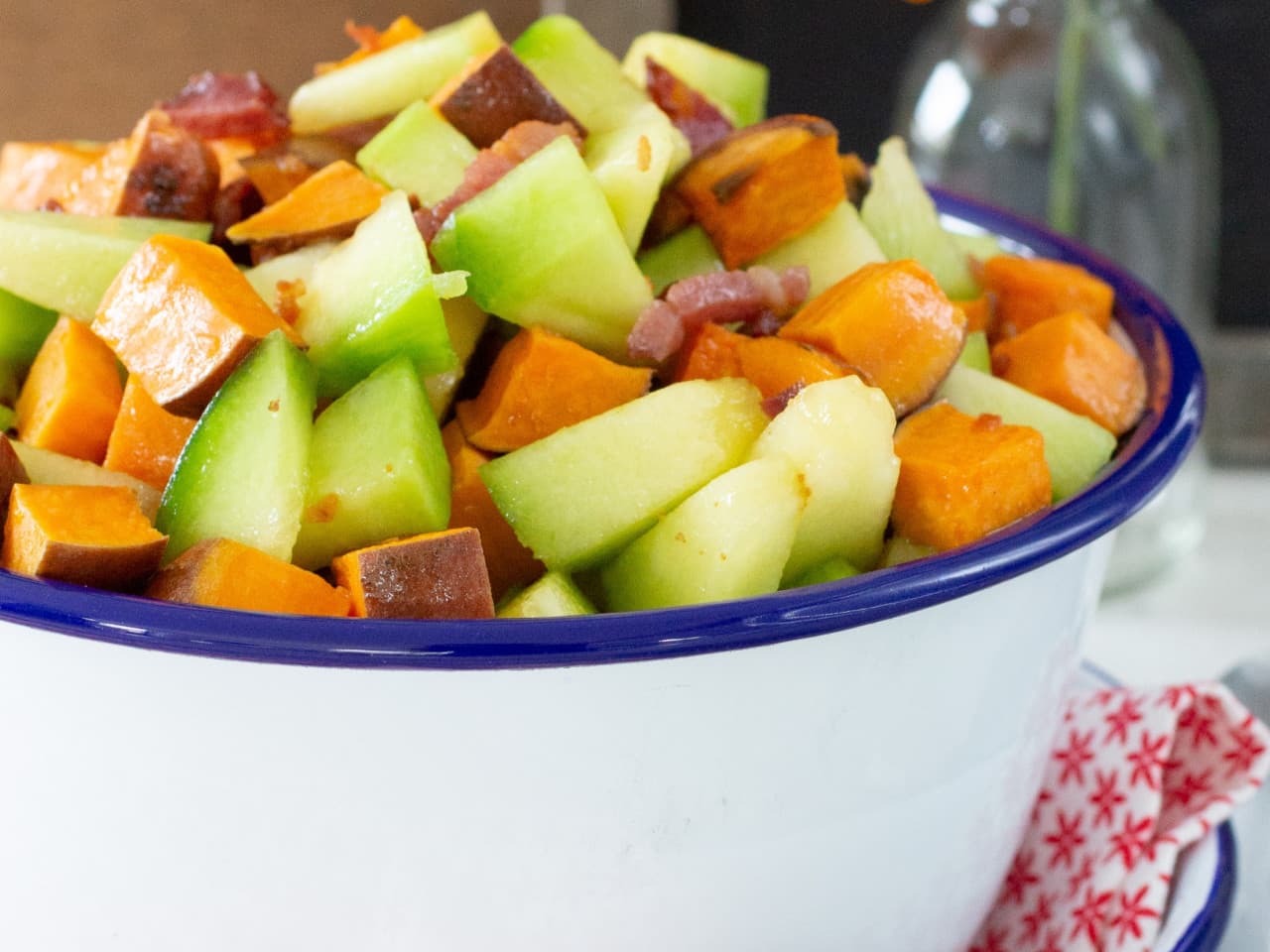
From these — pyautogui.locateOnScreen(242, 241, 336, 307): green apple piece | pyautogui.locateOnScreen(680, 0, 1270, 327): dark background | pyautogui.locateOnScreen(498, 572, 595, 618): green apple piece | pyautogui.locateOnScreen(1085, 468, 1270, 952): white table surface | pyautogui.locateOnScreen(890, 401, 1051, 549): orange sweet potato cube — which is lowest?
pyautogui.locateOnScreen(1085, 468, 1270, 952): white table surface

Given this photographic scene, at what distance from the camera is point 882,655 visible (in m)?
0.58

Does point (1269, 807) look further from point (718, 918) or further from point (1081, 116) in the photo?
point (1081, 116)

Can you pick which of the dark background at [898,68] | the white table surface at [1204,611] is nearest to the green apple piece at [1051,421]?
the white table surface at [1204,611]

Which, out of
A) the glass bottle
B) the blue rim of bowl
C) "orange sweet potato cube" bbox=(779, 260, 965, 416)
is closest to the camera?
the blue rim of bowl

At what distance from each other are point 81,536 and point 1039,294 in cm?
60

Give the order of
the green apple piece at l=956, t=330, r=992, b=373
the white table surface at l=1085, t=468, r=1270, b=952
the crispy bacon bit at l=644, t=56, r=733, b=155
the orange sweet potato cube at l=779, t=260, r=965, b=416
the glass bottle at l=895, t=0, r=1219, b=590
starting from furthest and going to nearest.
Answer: the glass bottle at l=895, t=0, r=1219, b=590
the white table surface at l=1085, t=468, r=1270, b=952
the crispy bacon bit at l=644, t=56, r=733, b=155
the green apple piece at l=956, t=330, r=992, b=373
the orange sweet potato cube at l=779, t=260, r=965, b=416

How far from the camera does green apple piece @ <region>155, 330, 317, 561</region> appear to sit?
1.96ft

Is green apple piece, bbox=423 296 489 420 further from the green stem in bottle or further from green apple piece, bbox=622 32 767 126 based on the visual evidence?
the green stem in bottle

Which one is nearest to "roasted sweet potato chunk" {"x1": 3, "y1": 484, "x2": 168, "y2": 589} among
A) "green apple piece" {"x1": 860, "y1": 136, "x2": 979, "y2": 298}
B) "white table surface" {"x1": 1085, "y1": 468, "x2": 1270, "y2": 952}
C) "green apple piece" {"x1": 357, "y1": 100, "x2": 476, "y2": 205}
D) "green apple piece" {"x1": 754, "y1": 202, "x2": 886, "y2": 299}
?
"green apple piece" {"x1": 357, "y1": 100, "x2": 476, "y2": 205}

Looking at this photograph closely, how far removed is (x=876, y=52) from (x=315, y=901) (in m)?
1.91

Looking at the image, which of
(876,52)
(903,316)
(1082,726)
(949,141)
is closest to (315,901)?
(903,316)

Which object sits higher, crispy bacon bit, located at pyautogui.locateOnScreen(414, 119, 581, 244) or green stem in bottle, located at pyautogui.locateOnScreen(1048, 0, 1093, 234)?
crispy bacon bit, located at pyautogui.locateOnScreen(414, 119, 581, 244)

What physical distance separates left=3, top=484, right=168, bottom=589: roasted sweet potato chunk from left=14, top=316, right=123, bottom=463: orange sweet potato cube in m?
0.09

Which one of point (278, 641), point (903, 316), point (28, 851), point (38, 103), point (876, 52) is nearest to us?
point (278, 641)
